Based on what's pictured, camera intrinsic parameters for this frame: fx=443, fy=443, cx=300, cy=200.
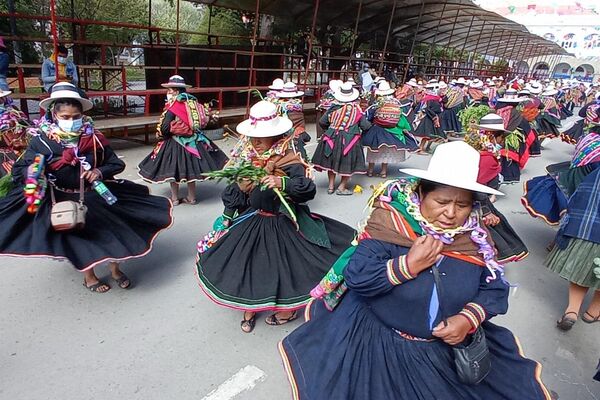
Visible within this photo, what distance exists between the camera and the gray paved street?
3131mm

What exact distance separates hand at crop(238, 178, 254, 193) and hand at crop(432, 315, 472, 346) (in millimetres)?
1942

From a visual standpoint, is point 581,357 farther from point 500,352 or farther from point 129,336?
point 129,336

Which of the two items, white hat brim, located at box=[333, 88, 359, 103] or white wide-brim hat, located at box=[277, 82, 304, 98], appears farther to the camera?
white wide-brim hat, located at box=[277, 82, 304, 98]

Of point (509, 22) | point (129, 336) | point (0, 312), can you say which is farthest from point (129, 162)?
point (509, 22)

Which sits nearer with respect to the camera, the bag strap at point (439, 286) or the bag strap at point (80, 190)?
the bag strap at point (439, 286)

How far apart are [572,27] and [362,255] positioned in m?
86.0

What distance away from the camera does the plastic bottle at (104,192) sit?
3.96 m

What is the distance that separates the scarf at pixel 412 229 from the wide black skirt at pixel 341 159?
5383 millimetres

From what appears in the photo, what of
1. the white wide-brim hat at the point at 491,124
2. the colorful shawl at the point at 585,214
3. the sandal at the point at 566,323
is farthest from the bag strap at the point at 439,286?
the white wide-brim hat at the point at 491,124

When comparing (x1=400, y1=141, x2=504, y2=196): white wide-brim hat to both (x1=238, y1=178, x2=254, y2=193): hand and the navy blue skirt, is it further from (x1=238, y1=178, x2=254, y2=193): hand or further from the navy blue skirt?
the navy blue skirt

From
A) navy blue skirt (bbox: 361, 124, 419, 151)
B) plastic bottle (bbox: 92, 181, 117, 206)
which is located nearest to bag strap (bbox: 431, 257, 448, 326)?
plastic bottle (bbox: 92, 181, 117, 206)

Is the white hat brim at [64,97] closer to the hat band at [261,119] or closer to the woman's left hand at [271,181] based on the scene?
the hat band at [261,119]

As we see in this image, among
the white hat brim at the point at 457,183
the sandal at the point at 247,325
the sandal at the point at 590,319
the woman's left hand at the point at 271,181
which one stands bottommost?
the sandal at the point at 247,325

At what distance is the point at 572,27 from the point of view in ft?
233
